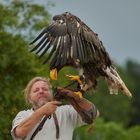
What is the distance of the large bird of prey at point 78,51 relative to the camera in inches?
353

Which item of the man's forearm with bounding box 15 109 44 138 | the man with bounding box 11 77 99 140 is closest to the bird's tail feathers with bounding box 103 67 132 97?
the man with bounding box 11 77 99 140

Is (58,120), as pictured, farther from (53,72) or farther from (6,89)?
(6,89)

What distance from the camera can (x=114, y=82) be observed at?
927 centimetres

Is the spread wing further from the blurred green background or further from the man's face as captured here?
the blurred green background

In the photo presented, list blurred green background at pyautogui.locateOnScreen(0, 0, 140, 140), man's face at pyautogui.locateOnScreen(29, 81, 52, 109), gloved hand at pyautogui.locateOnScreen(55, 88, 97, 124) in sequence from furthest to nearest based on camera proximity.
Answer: blurred green background at pyautogui.locateOnScreen(0, 0, 140, 140) → man's face at pyautogui.locateOnScreen(29, 81, 52, 109) → gloved hand at pyautogui.locateOnScreen(55, 88, 97, 124)

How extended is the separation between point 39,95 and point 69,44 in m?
0.60

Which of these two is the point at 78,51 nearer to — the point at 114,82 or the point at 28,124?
the point at 114,82

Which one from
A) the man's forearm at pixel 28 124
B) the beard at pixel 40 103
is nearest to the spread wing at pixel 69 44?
the beard at pixel 40 103

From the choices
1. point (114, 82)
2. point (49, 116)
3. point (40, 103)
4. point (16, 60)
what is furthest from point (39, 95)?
point (16, 60)

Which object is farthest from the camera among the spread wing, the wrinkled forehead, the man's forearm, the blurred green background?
the blurred green background

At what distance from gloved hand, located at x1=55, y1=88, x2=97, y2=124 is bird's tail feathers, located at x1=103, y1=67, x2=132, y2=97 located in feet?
1.31

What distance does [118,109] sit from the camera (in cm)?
9175

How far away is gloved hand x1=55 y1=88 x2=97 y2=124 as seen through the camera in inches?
348

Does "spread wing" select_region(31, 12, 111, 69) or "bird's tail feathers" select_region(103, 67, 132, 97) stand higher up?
"spread wing" select_region(31, 12, 111, 69)
